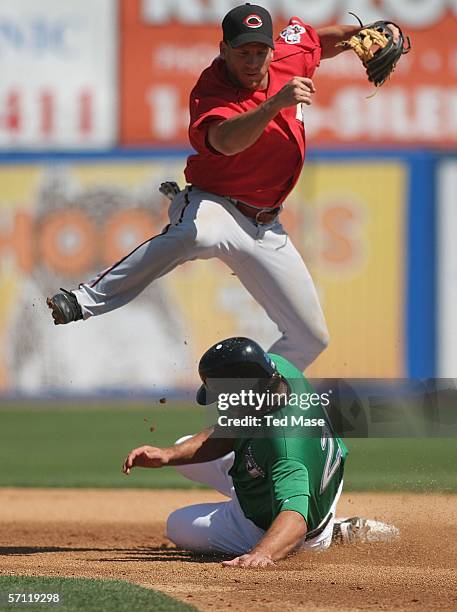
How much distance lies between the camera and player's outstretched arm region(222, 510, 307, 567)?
14.4 feet

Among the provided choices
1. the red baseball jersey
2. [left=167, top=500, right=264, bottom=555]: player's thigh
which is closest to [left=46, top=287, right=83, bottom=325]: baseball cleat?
the red baseball jersey

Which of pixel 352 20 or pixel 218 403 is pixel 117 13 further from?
pixel 218 403

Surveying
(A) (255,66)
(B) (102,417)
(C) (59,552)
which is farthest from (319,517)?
(B) (102,417)

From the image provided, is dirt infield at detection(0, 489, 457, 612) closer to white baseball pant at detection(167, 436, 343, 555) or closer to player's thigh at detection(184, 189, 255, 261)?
white baseball pant at detection(167, 436, 343, 555)

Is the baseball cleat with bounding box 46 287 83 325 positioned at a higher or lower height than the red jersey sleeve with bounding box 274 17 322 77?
lower

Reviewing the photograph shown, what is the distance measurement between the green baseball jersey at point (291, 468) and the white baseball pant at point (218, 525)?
0.31 feet

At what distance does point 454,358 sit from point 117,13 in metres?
6.87

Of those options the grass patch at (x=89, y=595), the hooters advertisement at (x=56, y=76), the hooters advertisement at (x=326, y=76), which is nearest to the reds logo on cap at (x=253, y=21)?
the grass patch at (x=89, y=595)

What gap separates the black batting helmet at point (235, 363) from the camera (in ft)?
15.0

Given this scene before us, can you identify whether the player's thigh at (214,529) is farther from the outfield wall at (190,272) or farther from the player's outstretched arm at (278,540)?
the outfield wall at (190,272)

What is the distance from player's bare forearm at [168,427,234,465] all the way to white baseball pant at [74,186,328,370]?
0.77 metres

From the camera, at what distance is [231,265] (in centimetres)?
559

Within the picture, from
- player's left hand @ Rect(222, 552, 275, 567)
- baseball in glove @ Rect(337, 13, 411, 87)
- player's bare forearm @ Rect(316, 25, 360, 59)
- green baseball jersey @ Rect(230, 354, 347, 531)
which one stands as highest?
player's bare forearm @ Rect(316, 25, 360, 59)

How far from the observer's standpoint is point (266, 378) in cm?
464
